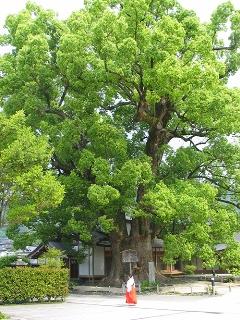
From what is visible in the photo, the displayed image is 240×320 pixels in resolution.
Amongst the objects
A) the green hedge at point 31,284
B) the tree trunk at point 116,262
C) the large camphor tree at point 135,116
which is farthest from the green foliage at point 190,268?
the green hedge at point 31,284

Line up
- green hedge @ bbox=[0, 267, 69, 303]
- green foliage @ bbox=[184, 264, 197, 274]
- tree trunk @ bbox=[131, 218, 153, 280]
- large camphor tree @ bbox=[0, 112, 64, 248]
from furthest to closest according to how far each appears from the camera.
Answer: green foliage @ bbox=[184, 264, 197, 274] < tree trunk @ bbox=[131, 218, 153, 280] < green hedge @ bbox=[0, 267, 69, 303] < large camphor tree @ bbox=[0, 112, 64, 248]

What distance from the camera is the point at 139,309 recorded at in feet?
55.7

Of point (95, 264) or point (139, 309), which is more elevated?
point (95, 264)

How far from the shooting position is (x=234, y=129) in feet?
79.1

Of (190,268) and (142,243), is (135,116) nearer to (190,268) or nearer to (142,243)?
(142,243)

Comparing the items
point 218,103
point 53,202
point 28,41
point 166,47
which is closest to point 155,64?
point 166,47

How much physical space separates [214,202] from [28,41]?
508 inches

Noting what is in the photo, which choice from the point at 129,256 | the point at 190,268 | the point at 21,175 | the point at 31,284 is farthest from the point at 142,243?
the point at 21,175

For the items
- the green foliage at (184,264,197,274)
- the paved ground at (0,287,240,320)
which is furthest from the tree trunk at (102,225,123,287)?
the green foliage at (184,264,197,274)

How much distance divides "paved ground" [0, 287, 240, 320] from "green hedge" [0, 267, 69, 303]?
0.73 metres

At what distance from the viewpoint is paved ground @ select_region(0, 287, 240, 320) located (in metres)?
14.8

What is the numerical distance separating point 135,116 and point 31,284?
11224 mm

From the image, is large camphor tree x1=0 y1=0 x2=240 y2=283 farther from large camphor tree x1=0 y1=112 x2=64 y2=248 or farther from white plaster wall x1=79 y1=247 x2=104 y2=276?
large camphor tree x1=0 y1=112 x2=64 y2=248

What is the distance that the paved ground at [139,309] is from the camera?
14.8m
